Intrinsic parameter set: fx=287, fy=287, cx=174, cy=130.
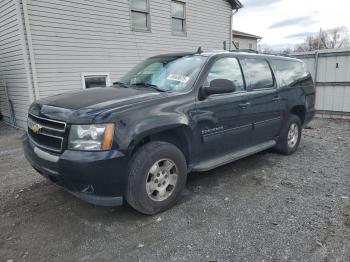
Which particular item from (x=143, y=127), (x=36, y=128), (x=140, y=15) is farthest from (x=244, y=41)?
(x=36, y=128)

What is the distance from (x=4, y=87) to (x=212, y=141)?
8.46 meters

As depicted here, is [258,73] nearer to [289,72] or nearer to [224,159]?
[289,72]

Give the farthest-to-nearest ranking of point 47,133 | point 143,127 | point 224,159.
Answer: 1. point 224,159
2. point 47,133
3. point 143,127

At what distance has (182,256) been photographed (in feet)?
8.34

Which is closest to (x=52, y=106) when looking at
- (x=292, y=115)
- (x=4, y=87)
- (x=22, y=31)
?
(x=292, y=115)

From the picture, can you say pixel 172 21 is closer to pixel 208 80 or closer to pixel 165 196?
pixel 208 80

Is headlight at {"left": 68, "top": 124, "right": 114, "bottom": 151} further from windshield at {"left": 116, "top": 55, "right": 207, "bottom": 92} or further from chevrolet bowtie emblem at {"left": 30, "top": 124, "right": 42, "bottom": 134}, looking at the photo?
windshield at {"left": 116, "top": 55, "right": 207, "bottom": 92}

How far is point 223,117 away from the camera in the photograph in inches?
150

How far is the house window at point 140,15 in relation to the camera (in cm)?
985

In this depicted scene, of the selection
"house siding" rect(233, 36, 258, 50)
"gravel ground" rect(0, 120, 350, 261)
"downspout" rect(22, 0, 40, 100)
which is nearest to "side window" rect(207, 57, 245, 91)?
"gravel ground" rect(0, 120, 350, 261)

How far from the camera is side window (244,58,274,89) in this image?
14.4ft

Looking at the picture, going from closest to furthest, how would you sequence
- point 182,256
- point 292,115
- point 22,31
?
1. point 182,256
2. point 292,115
3. point 22,31

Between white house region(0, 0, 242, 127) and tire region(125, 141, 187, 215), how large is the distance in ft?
19.4

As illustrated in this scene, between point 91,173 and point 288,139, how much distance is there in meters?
3.96
